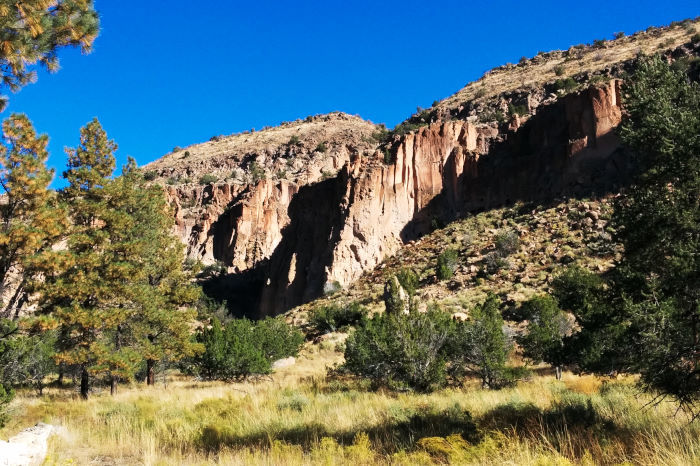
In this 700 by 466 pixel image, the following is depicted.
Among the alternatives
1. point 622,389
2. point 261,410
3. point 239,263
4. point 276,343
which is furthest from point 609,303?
point 239,263

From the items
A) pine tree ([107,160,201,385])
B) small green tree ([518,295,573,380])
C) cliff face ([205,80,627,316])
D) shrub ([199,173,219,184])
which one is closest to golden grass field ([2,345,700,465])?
pine tree ([107,160,201,385])

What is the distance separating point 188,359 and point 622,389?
67.7 ft

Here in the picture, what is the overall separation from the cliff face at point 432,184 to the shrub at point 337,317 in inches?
385

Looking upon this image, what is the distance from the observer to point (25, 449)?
553 centimetres

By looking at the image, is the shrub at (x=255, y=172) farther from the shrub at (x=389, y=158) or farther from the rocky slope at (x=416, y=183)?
the shrub at (x=389, y=158)

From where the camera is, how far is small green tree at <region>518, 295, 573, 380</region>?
52.4 ft

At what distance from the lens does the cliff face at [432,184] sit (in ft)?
A: 127

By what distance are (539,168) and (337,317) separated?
2496 centimetres

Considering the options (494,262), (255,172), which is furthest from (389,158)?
(255,172)

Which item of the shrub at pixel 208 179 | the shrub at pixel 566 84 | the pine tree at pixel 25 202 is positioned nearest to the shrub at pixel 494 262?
the pine tree at pixel 25 202

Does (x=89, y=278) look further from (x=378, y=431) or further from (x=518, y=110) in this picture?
(x=518, y=110)

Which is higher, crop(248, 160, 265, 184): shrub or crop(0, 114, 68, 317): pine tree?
crop(248, 160, 265, 184): shrub

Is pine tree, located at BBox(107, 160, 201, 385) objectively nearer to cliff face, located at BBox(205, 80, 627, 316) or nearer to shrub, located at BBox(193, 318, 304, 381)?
shrub, located at BBox(193, 318, 304, 381)

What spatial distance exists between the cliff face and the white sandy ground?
3823 centimetres
